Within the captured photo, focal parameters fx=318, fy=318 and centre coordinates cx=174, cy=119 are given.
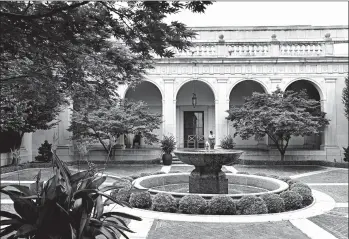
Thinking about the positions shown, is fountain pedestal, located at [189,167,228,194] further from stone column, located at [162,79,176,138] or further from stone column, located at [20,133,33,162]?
stone column, located at [20,133,33,162]

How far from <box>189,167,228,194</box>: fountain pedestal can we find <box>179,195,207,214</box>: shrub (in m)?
1.59

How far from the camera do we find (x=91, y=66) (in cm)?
533

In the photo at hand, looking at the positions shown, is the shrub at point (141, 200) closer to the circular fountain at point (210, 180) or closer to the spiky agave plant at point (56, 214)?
the circular fountain at point (210, 180)

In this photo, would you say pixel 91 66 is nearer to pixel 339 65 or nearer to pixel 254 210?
pixel 254 210

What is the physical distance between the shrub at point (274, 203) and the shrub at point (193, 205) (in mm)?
1680

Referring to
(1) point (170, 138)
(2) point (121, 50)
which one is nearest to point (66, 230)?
(2) point (121, 50)

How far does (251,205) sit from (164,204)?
223 centimetres

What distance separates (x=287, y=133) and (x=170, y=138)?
704 cm

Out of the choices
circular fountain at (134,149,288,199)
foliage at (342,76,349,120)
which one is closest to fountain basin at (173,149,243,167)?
circular fountain at (134,149,288,199)

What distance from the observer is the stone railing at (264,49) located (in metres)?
22.0

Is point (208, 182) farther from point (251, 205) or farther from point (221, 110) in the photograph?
point (221, 110)

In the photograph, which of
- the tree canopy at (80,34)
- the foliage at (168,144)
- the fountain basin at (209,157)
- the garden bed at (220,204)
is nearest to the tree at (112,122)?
the foliage at (168,144)

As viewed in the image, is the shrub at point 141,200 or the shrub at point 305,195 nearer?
the shrub at point 141,200

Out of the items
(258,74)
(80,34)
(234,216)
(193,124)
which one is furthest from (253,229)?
(193,124)
